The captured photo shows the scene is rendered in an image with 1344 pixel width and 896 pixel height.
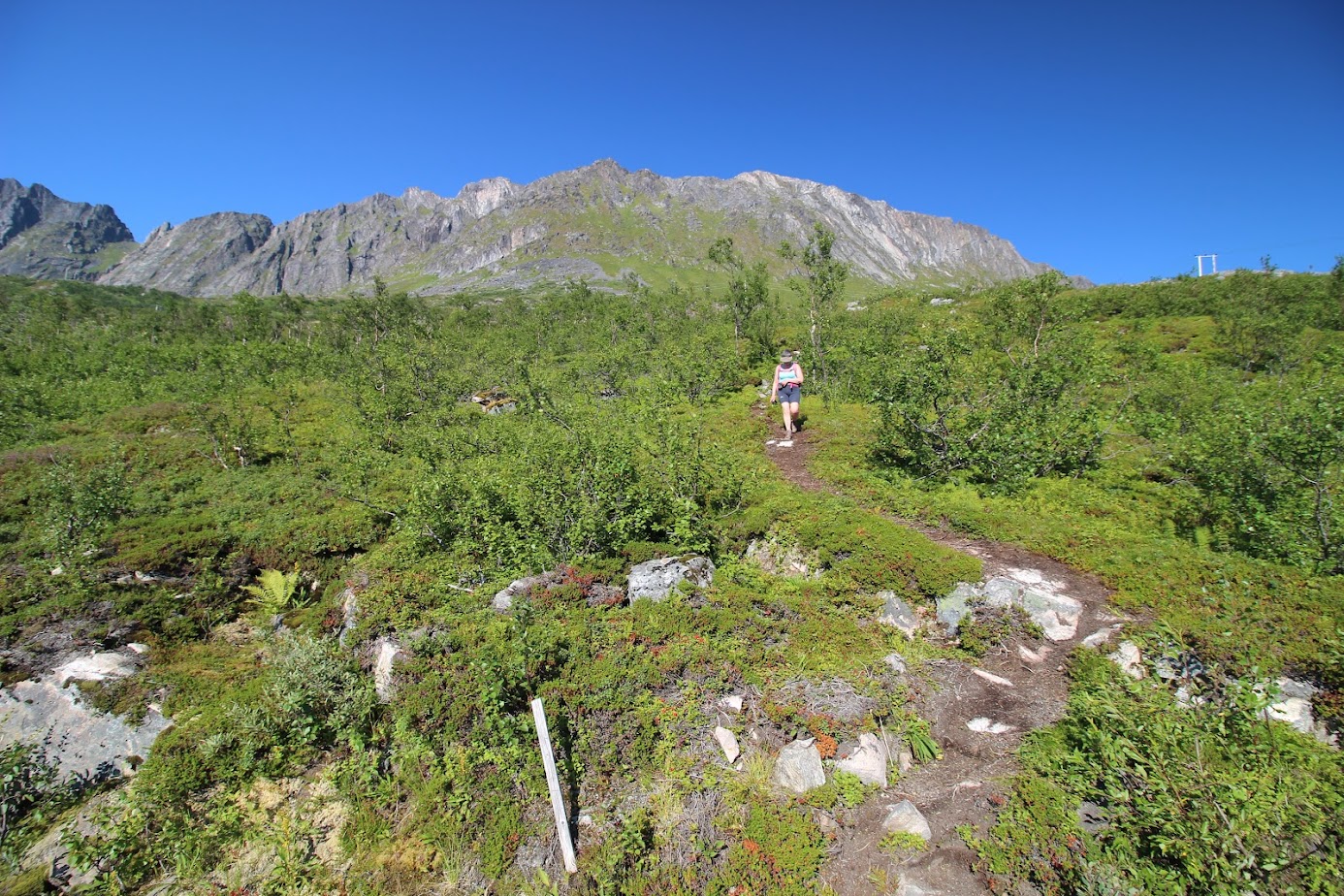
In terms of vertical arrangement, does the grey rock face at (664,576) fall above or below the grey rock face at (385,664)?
above

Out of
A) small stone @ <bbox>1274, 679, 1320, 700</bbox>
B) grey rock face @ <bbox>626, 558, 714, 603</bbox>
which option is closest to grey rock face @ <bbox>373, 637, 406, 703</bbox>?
grey rock face @ <bbox>626, 558, 714, 603</bbox>

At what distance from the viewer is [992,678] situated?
7.34 m

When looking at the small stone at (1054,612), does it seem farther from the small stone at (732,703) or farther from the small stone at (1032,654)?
the small stone at (732,703)

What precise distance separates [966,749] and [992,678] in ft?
4.43

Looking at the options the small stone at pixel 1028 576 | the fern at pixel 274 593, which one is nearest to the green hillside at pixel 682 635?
the fern at pixel 274 593

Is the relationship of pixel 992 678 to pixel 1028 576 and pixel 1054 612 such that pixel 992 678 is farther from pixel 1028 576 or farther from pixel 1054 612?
pixel 1028 576

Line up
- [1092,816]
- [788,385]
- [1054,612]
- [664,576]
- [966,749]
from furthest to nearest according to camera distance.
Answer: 1. [788,385]
2. [664,576]
3. [1054,612]
4. [966,749]
5. [1092,816]

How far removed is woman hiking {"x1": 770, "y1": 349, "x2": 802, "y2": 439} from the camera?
16.4m

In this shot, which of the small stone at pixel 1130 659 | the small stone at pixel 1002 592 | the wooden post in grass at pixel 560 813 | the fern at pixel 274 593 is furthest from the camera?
the fern at pixel 274 593

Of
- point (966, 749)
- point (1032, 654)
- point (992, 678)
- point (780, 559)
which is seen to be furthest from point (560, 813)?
point (1032, 654)

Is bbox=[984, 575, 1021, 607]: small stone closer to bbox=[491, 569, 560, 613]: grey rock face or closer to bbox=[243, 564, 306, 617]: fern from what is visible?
bbox=[491, 569, 560, 613]: grey rock face

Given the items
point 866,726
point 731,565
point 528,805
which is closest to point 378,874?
point 528,805

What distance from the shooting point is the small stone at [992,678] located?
23.7 feet

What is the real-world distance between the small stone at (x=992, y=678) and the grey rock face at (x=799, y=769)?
2.81 meters
